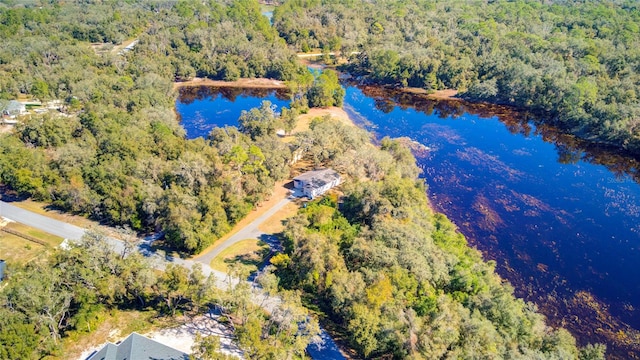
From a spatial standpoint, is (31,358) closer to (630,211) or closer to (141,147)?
(141,147)

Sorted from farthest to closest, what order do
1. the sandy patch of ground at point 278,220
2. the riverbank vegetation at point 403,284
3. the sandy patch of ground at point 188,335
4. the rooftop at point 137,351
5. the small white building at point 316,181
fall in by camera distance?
the small white building at point 316,181, the sandy patch of ground at point 278,220, the sandy patch of ground at point 188,335, the riverbank vegetation at point 403,284, the rooftop at point 137,351

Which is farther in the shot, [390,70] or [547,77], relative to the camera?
[390,70]

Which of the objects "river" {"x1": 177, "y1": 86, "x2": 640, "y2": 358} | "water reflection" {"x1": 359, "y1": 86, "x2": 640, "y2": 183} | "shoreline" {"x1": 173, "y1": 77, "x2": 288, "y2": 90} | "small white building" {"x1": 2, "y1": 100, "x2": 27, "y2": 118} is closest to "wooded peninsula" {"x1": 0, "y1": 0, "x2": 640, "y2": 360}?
"small white building" {"x1": 2, "y1": 100, "x2": 27, "y2": 118}

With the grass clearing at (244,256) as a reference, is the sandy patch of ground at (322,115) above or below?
above

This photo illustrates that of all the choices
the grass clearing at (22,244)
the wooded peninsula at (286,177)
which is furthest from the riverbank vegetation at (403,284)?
the grass clearing at (22,244)

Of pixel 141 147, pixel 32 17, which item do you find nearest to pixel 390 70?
pixel 141 147

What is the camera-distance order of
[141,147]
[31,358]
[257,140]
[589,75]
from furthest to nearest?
[589,75]
[257,140]
[141,147]
[31,358]

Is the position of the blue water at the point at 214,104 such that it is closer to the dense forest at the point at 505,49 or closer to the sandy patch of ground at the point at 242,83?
the sandy patch of ground at the point at 242,83
